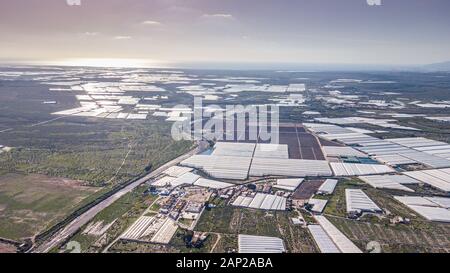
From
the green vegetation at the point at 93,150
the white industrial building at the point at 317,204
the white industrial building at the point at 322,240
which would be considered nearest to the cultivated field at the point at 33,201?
the green vegetation at the point at 93,150

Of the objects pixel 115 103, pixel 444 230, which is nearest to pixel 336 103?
pixel 115 103

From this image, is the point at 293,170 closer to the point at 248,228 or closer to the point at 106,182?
the point at 248,228

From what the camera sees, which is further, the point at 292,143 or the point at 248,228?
the point at 292,143

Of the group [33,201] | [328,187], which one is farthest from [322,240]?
[33,201]

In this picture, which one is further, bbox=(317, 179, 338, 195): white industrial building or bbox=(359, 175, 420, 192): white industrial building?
bbox=(359, 175, 420, 192): white industrial building

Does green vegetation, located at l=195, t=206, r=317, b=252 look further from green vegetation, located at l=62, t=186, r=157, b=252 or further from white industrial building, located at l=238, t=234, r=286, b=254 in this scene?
green vegetation, located at l=62, t=186, r=157, b=252

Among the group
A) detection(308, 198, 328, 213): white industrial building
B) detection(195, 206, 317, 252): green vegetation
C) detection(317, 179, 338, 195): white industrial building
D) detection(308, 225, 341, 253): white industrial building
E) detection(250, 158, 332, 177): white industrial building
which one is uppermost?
detection(250, 158, 332, 177): white industrial building

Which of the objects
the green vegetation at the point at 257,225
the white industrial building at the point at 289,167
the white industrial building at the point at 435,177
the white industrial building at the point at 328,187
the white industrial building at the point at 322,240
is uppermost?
the white industrial building at the point at 289,167

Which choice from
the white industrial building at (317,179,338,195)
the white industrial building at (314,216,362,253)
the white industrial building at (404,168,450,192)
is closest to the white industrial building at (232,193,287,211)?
the white industrial building at (314,216,362,253)

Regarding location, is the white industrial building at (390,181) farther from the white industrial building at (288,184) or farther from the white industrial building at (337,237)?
the white industrial building at (337,237)

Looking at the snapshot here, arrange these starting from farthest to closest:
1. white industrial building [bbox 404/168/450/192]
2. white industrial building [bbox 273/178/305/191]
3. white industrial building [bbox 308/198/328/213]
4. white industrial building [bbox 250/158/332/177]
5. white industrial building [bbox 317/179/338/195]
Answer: white industrial building [bbox 250/158/332/177] < white industrial building [bbox 404/168/450/192] < white industrial building [bbox 273/178/305/191] < white industrial building [bbox 317/179/338/195] < white industrial building [bbox 308/198/328/213]

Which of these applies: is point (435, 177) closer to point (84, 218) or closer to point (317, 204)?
point (317, 204)
